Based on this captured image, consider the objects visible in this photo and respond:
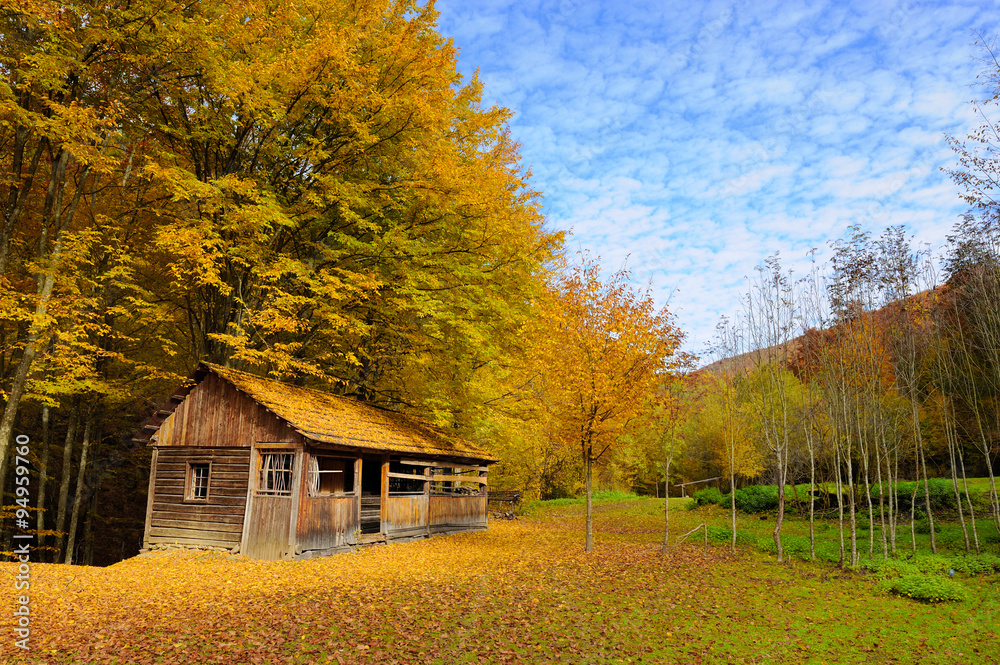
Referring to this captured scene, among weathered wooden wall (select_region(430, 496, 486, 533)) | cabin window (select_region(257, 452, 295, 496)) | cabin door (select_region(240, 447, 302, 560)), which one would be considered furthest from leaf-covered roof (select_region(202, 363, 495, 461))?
weathered wooden wall (select_region(430, 496, 486, 533))

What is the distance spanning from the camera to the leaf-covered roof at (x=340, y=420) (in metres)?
15.1

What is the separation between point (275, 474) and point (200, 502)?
2616 mm

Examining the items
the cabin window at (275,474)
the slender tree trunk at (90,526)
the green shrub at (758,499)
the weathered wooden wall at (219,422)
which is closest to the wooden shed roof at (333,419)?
the weathered wooden wall at (219,422)

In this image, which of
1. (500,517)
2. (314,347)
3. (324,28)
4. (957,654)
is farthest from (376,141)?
(500,517)

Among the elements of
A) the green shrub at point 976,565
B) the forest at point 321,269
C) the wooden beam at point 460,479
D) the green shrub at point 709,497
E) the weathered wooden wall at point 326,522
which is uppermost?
the forest at point 321,269

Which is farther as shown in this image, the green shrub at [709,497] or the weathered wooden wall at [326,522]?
the green shrub at [709,497]

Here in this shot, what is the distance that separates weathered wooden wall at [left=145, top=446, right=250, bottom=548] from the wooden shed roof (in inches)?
61.2

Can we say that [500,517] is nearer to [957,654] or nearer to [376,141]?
[376,141]

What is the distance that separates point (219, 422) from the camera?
15812 millimetres

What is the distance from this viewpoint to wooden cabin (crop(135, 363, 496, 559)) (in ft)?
48.3

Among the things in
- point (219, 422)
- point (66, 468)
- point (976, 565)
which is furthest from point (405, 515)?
point (976, 565)

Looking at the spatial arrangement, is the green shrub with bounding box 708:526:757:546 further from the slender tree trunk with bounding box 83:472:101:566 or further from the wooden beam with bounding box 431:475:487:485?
the slender tree trunk with bounding box 83:472:101:566

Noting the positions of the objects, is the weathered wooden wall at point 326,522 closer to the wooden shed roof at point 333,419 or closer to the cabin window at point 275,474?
the cabin window at point 275,474

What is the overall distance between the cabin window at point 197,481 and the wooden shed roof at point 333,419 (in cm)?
198
